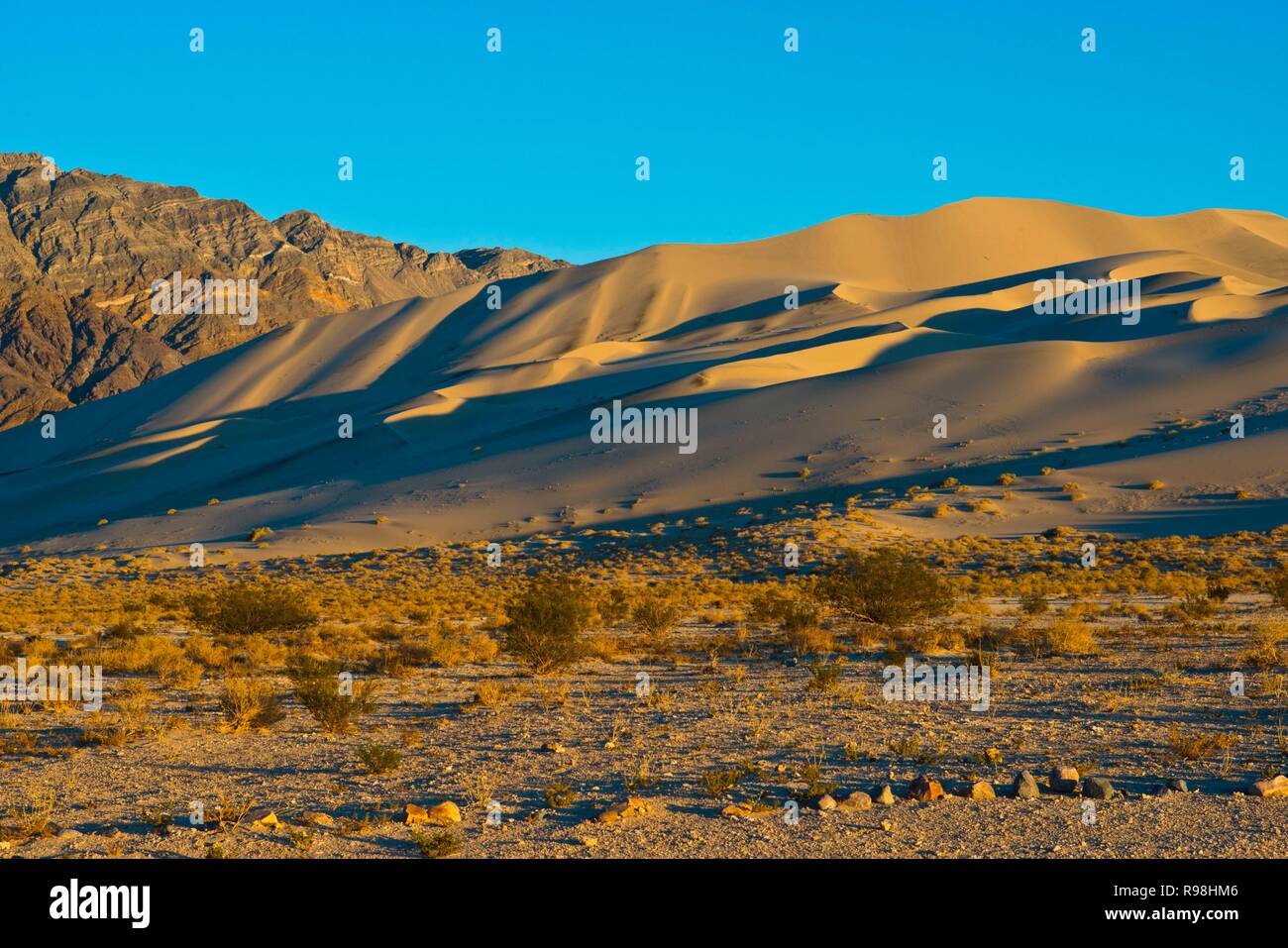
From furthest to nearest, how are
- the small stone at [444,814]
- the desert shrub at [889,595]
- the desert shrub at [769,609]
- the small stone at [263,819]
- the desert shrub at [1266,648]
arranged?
the desert shrub at [769,609]
the desert shrub at [889,595]
the desert shrub at [1266,648]
the small stone at [444,814]
the small stone at [263,819]

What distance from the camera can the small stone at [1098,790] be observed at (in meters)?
8.51

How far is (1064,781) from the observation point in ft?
28.7

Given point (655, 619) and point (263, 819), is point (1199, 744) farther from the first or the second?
point (655, 619)

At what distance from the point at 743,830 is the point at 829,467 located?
41.8 meters

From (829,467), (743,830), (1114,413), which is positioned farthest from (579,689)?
(1114,413)

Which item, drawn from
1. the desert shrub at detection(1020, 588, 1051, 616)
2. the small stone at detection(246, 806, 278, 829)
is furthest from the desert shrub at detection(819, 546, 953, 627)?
the small stone at detection(246, 806, 278, 829)

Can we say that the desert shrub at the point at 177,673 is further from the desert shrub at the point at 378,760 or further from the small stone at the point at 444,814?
the small stone at the point at 444,814

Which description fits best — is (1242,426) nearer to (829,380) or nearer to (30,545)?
(829,380)

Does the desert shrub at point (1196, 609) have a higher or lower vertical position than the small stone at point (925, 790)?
higher

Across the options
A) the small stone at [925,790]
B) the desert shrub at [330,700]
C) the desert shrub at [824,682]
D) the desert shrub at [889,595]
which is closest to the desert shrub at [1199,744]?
the small stone at [925,790]

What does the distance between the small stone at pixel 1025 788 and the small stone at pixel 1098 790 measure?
1.14ft

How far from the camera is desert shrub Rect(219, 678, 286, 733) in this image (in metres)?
12.3

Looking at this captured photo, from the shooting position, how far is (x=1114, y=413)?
52.3 m

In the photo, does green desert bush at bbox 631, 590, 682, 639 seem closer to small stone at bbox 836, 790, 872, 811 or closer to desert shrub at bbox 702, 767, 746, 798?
desert shrub at bbox 702, 767, 746, 798
